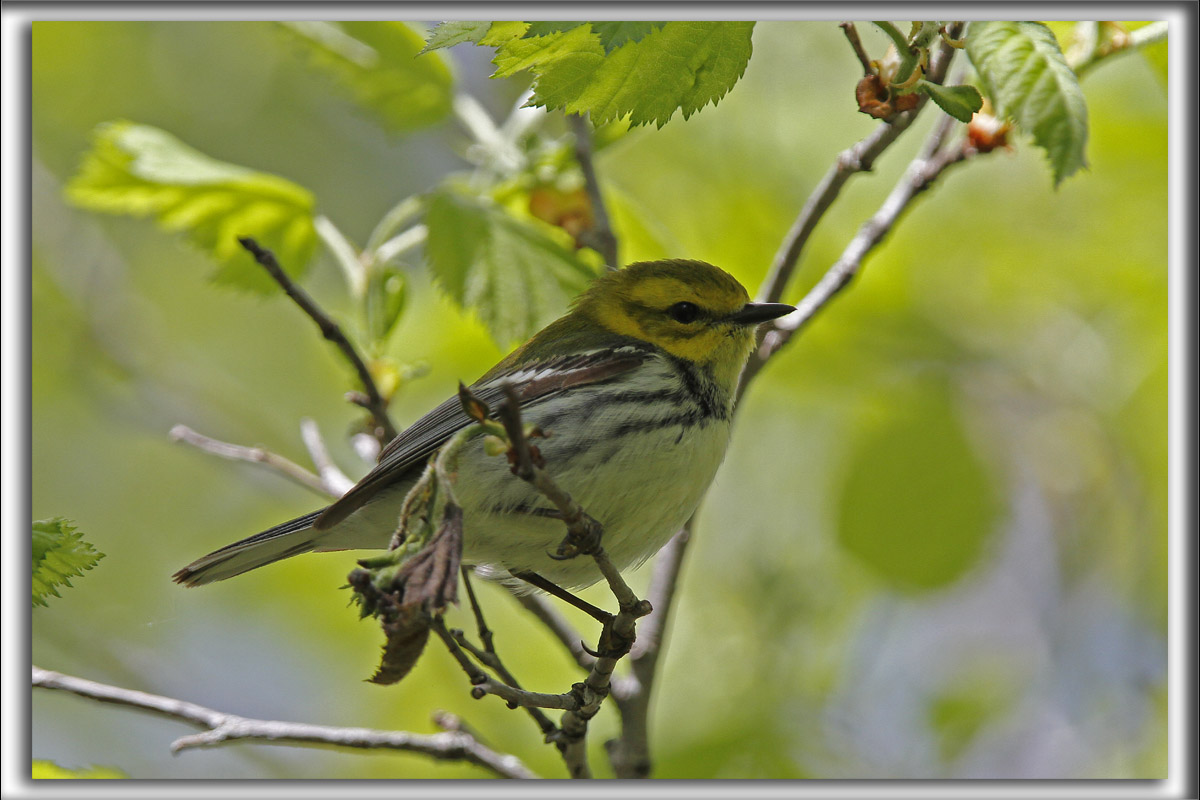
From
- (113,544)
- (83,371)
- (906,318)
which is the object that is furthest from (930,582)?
(83,371)

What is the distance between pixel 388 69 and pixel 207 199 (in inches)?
25.1

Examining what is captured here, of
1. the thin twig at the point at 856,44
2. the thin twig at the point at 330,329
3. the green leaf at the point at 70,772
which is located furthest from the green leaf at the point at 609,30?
the green leaf at the point at 70,772

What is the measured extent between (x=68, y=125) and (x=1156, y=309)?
3986 mm

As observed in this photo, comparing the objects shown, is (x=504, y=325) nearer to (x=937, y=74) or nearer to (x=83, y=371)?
(x=937, y=74)

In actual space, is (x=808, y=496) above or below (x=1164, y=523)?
above

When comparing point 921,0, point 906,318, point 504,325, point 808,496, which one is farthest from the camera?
point 808,496

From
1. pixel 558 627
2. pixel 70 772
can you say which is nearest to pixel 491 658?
pixel 558 627

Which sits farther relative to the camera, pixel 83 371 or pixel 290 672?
pixel 83 371

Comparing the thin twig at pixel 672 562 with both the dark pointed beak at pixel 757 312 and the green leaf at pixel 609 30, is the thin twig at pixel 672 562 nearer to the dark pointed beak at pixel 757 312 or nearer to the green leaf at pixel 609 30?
the dark pointed beak at pixel 757 312

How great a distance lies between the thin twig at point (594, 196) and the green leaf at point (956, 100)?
1.20 meters

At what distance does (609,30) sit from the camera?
1.65m

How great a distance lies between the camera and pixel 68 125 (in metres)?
4.25

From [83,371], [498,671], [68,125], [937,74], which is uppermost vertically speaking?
[68,125]

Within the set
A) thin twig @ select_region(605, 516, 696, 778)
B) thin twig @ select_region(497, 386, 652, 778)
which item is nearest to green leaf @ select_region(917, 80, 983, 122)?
thin twig @ select_region(497, 386, 652, 778)
